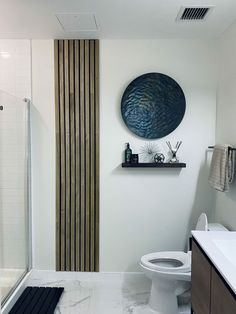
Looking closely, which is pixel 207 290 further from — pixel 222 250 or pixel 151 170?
pixel 151 170

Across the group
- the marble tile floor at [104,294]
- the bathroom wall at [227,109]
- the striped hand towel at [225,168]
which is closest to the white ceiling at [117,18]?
the bathroom wall at [227,109]

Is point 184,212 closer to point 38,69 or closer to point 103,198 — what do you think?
point 103,198

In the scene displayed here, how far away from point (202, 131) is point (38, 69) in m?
1.76

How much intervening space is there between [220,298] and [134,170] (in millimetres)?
1732

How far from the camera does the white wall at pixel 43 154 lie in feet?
9.86

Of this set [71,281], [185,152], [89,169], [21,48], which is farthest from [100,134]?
[71,281]

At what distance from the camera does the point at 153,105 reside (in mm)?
2992

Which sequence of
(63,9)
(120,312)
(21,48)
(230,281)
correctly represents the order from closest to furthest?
(230,281)
(63,9)
(120,312)
(21,48)

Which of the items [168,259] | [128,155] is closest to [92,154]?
[128,155]

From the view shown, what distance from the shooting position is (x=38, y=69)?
301 centimetres

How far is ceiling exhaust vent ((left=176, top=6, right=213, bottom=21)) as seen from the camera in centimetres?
227

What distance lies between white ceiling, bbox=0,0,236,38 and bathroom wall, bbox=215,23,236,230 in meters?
0.16

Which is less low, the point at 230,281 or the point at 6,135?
the point at 6,135

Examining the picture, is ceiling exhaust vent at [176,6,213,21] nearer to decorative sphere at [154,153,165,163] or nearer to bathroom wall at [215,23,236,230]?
bathroom wall at [215,23,236,230]
